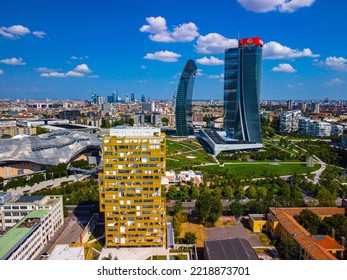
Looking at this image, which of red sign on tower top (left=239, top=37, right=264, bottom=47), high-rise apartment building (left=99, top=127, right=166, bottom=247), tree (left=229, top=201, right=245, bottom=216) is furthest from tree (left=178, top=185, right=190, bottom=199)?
red sign on tower top (left=239, top=37, right=264, bottom=47)

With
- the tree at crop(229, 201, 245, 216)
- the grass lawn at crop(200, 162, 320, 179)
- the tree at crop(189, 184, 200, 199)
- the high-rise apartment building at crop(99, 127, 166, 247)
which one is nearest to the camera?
the high-rise apartment building at crop(99, 127, 166, 247)

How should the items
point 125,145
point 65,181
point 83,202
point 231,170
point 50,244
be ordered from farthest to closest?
point 231,170, point 65,181, point 83,202, point 50,244, point 125,145

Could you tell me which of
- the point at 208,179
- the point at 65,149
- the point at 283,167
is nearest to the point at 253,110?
the point at 283,167

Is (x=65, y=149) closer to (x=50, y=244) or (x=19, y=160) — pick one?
(x=19, y=160)

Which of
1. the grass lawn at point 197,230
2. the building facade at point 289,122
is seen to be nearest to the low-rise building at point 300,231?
the grass lawn at point 197,230

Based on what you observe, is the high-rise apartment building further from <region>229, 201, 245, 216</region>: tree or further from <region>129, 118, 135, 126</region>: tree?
<region>129, 118, 135, 126</region>: tree

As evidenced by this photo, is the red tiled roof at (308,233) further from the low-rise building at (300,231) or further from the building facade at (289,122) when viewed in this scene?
the building facade at (289,122)

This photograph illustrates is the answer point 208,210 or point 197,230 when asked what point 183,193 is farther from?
point 197,230
